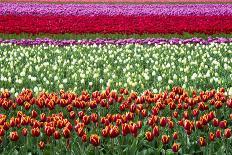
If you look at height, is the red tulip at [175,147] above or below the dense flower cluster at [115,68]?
above

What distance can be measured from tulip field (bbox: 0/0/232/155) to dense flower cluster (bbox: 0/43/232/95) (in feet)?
0.08

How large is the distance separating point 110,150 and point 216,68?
528 centimetres

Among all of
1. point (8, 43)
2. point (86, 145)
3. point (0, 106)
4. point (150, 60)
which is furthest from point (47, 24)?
point (86, 145)

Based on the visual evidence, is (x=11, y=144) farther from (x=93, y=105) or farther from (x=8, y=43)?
(x=8, y=43)

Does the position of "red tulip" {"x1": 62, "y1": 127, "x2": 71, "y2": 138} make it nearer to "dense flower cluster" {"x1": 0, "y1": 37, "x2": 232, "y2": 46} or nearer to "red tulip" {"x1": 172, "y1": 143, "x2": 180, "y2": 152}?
"red tulip" {"x1": 172, "y1": 143, "x2": 180, "y2": 152}

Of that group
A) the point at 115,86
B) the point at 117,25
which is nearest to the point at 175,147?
the point at 115,86

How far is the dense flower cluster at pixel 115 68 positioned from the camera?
831cm

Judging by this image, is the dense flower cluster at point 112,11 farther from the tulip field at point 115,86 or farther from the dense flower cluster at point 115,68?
the dense flower cluster at point 115,68

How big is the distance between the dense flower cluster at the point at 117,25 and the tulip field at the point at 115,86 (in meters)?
0.04

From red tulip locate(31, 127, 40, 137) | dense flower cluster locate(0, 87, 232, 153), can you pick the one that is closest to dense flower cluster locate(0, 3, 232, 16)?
dense flower cluster locate(0, 87, 232, 153)

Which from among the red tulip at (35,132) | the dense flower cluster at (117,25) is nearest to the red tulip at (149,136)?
the red tulip at (35,132)

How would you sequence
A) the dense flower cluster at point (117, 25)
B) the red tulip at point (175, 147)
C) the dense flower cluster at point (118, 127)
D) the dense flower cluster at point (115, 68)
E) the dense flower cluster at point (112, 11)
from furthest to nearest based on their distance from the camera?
Result: the dense flower cluster at point (112, 11) < the dense flower cluster at point (117, 25) < the dense flower cluster at point (115, 68) < the dense flower cluster at point (118, 127) < the red tulip at point (175, 147)

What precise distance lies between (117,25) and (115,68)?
24.8 ft

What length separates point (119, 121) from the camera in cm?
484
